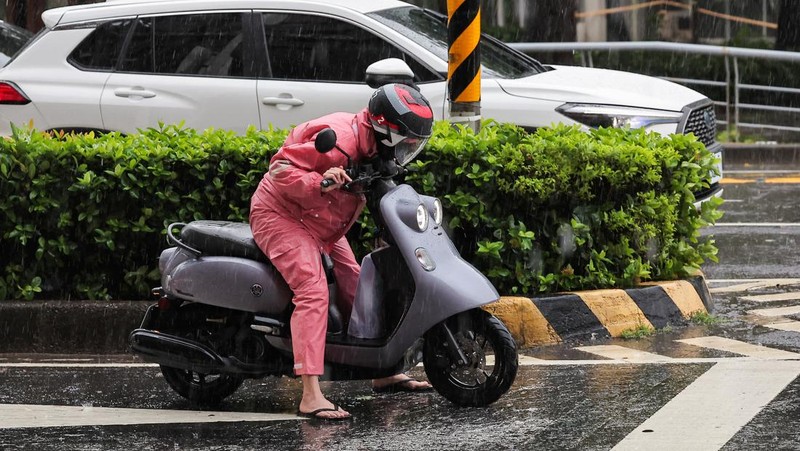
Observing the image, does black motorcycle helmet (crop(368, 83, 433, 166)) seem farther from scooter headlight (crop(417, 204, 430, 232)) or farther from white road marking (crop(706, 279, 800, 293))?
white road marking (crop(706, 279, 800, 293))

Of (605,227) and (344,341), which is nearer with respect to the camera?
(344,341)

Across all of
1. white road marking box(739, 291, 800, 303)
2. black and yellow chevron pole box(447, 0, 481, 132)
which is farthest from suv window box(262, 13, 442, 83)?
white road marking box(739, 291, 800, 303)

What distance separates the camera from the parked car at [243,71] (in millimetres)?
9867

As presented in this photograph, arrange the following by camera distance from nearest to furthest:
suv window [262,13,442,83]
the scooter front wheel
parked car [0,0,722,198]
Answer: the scooter front wheel < parked car [0,0,722,198] < suv window [262,13,442,83]

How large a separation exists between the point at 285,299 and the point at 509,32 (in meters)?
18.7

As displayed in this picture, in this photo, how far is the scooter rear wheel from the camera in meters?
6.36

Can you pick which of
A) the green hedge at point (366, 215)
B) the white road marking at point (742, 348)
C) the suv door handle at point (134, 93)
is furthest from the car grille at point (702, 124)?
the suv door handle at point (134, 93)

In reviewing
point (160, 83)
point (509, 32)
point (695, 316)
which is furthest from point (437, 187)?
point (509, 32)

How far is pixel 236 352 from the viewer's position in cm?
617

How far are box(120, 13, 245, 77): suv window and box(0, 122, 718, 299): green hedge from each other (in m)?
2.42

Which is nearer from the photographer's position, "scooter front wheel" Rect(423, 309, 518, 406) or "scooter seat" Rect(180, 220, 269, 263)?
"scooter front wheel" Rect(423, 309, 518, 406)

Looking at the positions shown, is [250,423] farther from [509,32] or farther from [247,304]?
[509,32]

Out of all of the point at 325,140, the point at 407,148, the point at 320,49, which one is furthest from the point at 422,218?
the point at 320,49

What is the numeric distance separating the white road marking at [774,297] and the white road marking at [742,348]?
1191 millimetres
